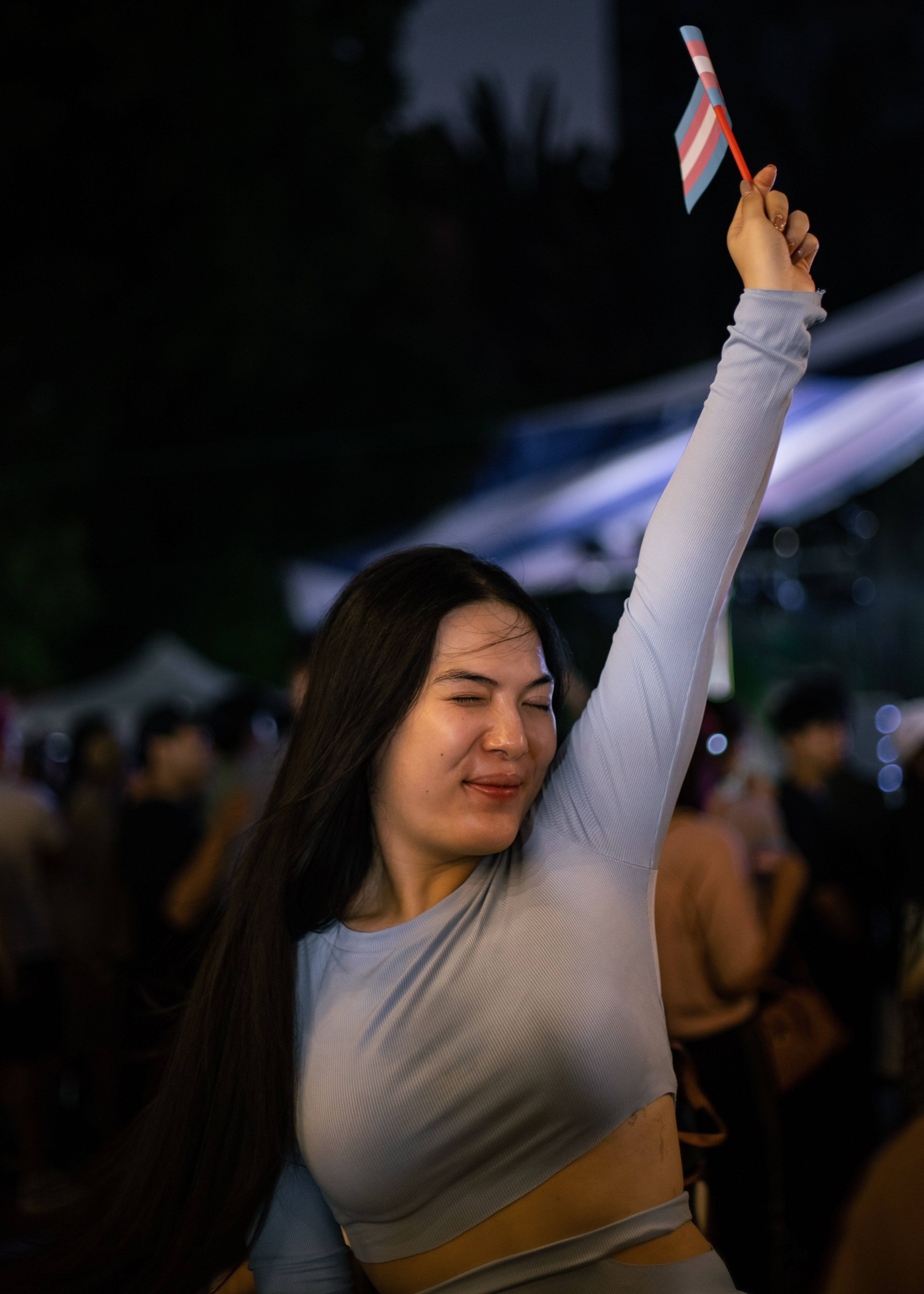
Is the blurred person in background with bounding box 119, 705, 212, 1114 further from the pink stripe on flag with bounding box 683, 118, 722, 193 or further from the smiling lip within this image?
the pink stripe on flag with bounding box 683, 118, 722, 193

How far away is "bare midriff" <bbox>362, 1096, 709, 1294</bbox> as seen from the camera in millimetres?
1059

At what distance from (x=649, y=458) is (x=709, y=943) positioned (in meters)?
3.50

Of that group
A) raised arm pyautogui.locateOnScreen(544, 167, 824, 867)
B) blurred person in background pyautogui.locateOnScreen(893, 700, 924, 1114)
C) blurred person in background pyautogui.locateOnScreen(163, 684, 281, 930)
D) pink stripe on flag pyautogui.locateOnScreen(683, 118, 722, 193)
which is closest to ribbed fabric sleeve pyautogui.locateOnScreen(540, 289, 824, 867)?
raised arm pyautogui.locateOnScreen(544, 167, 824, 867)

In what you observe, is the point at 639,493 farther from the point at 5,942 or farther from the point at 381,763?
the point at 381,763

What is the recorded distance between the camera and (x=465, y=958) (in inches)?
44.9

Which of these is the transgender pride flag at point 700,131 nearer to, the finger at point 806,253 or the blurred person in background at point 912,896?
the finger at point 806,253

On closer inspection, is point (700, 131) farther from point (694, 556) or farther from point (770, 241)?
point (694, 556)

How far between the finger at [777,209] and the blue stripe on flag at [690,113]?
6.5 inches

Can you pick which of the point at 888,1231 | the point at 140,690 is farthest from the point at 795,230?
the point at 140,690

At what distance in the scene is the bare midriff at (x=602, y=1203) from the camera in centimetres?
106

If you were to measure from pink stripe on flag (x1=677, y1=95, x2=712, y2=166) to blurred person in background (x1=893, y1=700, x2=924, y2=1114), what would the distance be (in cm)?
157

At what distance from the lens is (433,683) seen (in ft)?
3.86

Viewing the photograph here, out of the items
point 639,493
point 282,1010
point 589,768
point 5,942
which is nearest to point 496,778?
point 589,768

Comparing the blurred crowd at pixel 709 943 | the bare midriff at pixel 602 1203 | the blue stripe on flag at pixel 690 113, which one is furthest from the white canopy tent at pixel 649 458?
the bare midriff at pixel 602 1203
